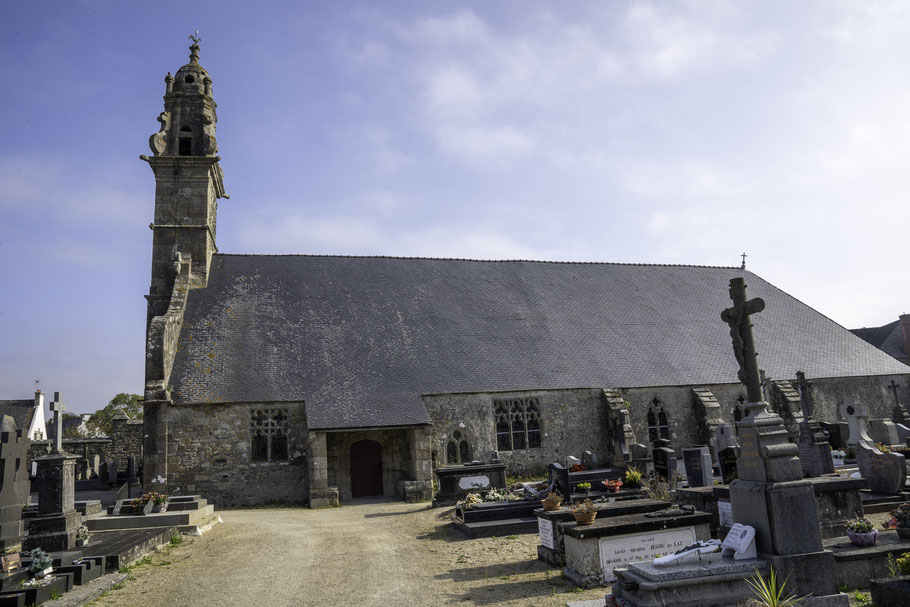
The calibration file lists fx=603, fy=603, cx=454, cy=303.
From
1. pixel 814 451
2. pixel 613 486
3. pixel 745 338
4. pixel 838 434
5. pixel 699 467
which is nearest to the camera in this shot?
pixel 745 338

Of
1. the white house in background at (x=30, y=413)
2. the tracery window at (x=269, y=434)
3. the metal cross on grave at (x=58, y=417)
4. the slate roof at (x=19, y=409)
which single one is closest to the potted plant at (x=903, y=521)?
the tracery window at (x=269, y=434)

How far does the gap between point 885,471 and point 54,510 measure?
15533mm

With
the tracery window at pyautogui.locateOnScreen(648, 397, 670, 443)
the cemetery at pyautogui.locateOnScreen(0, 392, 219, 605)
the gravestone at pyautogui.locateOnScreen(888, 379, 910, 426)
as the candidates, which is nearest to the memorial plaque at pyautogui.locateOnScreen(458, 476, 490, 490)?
the cemetery at pyautogui.locateOnScreen(0, 392, 219, 605)

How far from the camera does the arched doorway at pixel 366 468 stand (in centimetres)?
2005

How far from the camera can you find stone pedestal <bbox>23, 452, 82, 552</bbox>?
10273 millimetres

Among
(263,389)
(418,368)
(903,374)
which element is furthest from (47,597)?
(903,374)

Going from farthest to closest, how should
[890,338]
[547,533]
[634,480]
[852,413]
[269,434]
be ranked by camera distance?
[890,338]
[852,413]
[269,434]
[634,480]
[547,533]

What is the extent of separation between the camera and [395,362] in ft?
70.4

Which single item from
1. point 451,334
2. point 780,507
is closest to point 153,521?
point 451,334

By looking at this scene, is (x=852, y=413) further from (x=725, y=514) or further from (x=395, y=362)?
(x=725, y=514)

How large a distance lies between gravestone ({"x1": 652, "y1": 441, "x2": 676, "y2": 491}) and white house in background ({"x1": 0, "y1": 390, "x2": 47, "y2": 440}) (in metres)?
31.1

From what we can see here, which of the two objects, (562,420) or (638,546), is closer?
(638,546)

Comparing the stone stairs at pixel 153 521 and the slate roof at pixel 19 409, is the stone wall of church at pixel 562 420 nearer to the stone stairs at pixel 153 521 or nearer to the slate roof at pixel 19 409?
the stone stairs at pixel 153 521

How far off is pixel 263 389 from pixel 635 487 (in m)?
11.7
